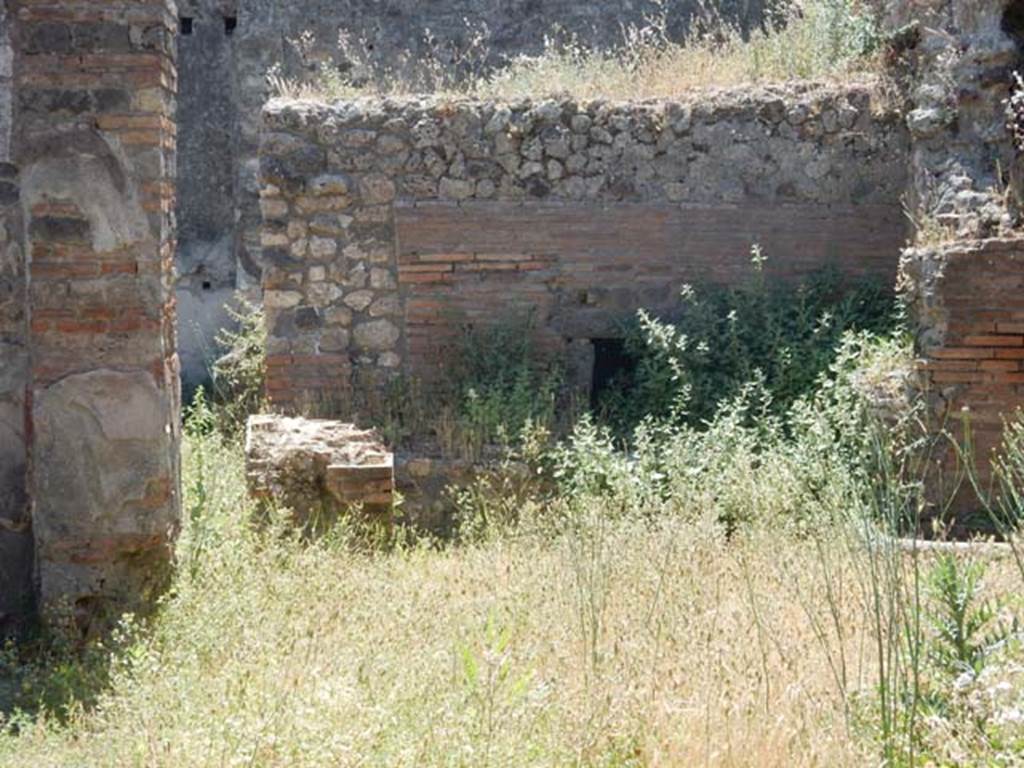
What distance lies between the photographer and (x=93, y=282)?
5.45 meters

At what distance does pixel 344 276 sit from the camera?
8.91 metres

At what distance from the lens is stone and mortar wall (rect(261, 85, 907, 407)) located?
29.1ft

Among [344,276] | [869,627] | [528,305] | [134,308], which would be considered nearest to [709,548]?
[869,627]

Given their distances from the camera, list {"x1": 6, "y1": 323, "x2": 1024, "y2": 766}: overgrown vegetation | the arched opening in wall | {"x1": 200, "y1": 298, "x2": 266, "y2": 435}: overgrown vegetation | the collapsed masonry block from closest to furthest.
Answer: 1. {"x1": 6, "y1": 323, "x2": 1024, "y2": 766}: overgrown vegetation
2. the collapsed masonry block
3. {"x1": 200, "y1": 298, "x2": 266, "y2": 435}: overgrown vegetation
4. the arched opening in wall

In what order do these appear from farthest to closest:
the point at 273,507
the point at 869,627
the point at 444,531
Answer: the point at 444,531
the point at 273,507
the point at 869,627

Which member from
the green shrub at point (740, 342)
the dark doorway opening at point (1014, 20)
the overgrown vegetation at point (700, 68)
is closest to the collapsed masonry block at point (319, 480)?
the green shrub at point (740, 342)

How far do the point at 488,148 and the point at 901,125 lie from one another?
267cm

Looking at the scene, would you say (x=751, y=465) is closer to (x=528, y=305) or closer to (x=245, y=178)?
(x=528, y=305)

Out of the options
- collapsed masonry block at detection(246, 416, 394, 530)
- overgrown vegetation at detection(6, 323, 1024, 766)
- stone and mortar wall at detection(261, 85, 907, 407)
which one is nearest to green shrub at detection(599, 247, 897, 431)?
stone and mortar wall at detection(261, 85, 907, 407)

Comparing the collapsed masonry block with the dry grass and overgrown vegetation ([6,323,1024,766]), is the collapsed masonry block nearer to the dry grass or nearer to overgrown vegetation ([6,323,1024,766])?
overgrown vegetation ([6,323,1024,766])

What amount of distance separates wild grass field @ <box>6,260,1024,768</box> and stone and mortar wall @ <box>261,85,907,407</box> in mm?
719

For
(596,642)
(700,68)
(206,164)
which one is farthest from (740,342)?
(206,164)

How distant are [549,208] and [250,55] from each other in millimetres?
5267

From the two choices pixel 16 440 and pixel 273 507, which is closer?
pixel 16 440
